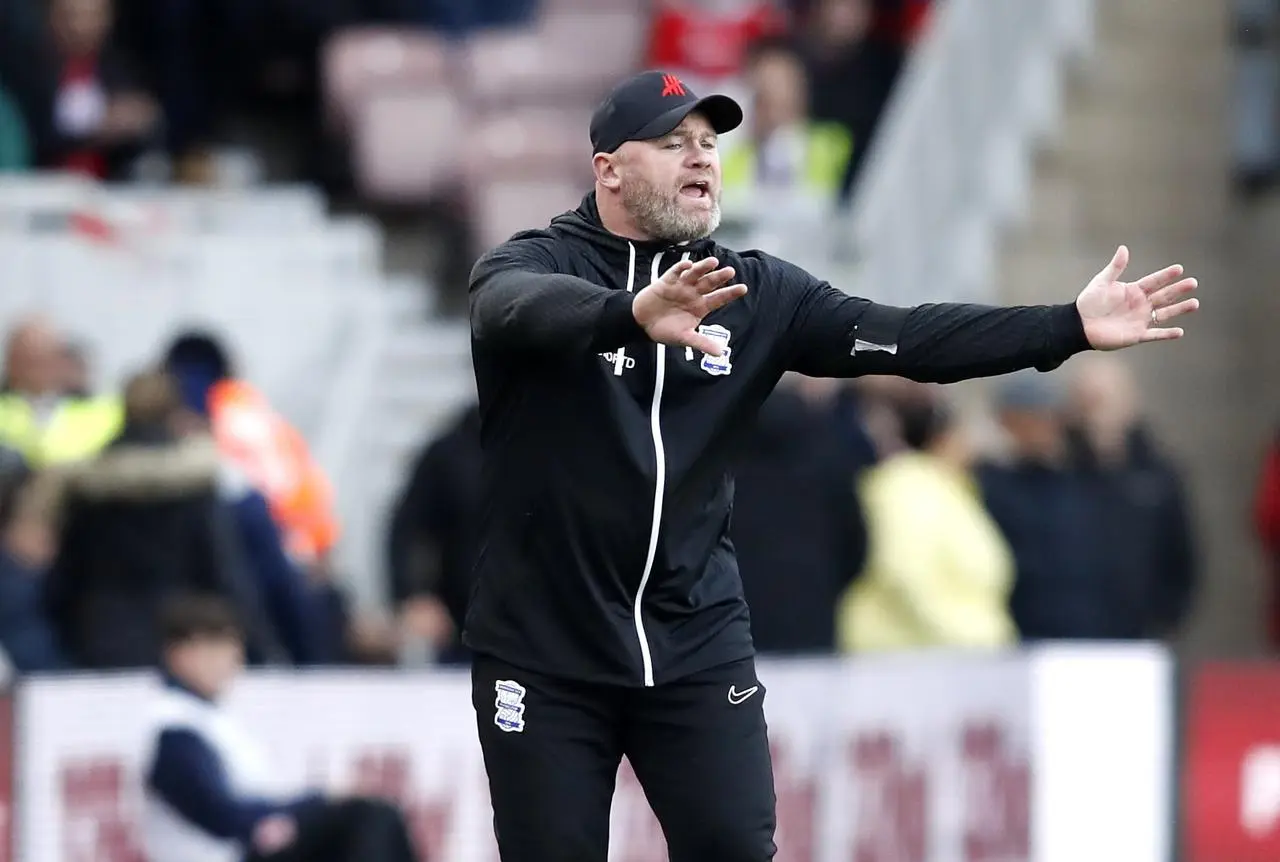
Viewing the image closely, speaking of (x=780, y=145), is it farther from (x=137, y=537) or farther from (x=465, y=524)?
(x=137, y=537)

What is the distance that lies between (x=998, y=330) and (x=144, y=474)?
15.9ft

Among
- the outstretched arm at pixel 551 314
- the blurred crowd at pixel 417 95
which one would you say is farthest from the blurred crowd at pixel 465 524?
the outstretched arm at pixel 551 314

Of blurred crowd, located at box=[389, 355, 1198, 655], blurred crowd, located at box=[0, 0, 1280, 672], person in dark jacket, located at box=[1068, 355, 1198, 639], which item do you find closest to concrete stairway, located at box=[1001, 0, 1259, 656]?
blurred crowd, located at box=[0, 0, 1280, 672]

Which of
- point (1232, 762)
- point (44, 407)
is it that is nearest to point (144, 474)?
point (44, 407)

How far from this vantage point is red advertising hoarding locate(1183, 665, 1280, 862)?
10680 millimetres

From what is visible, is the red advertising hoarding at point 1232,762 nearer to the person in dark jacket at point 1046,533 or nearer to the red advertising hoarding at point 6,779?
the person in dark jacket at point 1046,533

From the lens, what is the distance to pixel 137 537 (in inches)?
426

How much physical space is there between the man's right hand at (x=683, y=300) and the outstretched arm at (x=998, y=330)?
68 cm

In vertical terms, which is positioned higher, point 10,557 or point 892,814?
point 10,557

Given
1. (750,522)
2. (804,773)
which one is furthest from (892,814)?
(750,522)

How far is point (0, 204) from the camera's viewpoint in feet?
46.4

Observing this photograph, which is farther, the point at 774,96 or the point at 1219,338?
the point at 1219,338

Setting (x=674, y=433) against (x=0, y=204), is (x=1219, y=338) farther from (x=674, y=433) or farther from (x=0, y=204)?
(x=674, y=433)

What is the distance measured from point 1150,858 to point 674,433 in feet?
15.0
